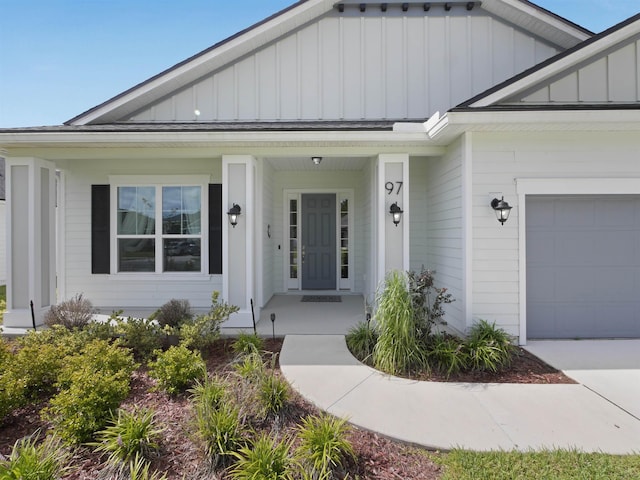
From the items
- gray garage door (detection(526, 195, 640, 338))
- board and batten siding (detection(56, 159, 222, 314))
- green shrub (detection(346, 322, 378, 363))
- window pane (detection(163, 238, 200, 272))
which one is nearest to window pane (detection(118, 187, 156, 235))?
board and batten siding (detection(56, 159, 222, 314))

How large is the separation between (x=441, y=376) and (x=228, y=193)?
4.17 metres

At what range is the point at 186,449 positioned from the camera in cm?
259

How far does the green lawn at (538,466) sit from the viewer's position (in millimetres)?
2279

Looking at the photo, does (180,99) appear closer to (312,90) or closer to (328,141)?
(312,90)

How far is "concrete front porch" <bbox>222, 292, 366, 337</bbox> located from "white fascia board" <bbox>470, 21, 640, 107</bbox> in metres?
3.90

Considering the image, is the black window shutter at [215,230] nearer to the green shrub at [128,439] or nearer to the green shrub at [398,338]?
the green shrub at [398,338]

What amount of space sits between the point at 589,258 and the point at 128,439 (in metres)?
6.10

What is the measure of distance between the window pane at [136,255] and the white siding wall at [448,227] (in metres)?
5.70

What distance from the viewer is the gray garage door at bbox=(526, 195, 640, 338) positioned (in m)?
5.03

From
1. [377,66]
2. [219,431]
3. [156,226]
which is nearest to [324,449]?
[219,431]

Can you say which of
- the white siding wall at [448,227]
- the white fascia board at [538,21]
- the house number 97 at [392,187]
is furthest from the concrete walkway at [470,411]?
the white fascia board at [538,21]

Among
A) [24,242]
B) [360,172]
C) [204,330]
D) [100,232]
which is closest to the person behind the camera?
[204,330]

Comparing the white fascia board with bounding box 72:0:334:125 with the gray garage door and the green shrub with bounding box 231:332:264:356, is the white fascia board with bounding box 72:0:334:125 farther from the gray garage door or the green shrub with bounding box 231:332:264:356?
the gray garage door

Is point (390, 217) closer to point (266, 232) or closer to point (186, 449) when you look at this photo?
point (266, 232)
